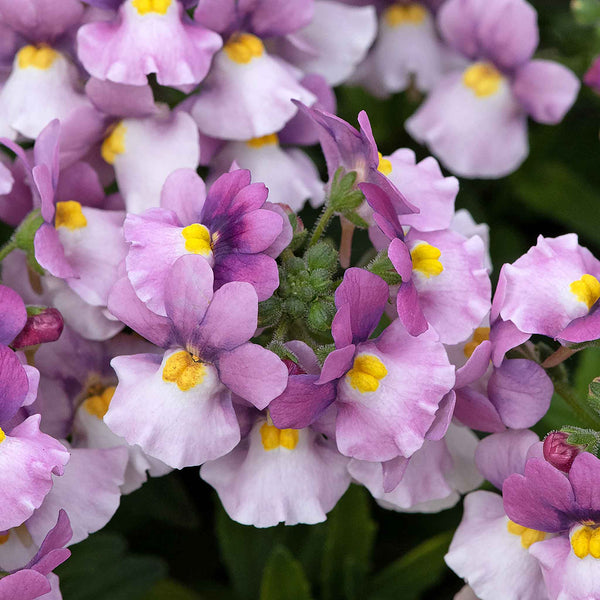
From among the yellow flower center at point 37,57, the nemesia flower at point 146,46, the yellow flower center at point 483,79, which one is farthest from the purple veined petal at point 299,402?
the yellow flower center at point 483,79

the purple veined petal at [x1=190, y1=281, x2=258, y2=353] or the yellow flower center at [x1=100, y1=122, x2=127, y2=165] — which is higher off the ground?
the purple veined petal at [x1=190, y1=281, x2=258, y2=353]

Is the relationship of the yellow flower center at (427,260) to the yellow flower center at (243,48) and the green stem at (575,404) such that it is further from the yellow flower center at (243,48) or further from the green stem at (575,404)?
the yellow flower center at (243,48)

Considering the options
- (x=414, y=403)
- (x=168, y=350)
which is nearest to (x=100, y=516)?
(x=168, y=350)

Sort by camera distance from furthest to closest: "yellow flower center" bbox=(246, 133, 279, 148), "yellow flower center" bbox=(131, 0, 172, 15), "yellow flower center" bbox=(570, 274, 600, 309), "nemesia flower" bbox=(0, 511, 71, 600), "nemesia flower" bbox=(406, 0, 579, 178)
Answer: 1. "nemesia flower" bbox=(406, 0, 579, 178)
2. "yellow flower center" bbox=(246, 133, 279, 148)
3. "yellow flower center" bbox=(131, 0, 172, 15)
4. "yellow flower center" bbox=(570, 274, 600, 309)
5. "nemesia flower" bbox=(0, 511, 71, 600)

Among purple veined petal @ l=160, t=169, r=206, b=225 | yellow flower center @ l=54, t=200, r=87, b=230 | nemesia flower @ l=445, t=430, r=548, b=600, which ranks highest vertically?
purple veined petal @ l=160, t=169, r=206, b=225

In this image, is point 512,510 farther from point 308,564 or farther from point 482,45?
point 482,45

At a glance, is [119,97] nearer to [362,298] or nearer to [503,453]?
[362,298]

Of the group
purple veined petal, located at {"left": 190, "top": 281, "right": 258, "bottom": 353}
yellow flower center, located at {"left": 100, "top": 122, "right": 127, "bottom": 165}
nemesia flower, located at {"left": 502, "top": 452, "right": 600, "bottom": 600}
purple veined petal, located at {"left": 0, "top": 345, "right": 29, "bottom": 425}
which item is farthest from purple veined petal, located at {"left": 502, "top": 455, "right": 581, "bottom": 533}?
yellow flower center, located at {"left": 100, "top": 122, "right": 127, "bottom": 165}

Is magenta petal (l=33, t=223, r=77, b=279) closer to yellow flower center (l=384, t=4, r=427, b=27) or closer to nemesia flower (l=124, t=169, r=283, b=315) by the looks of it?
nemesia flower (l=124, t=169, r=283, b=315)
